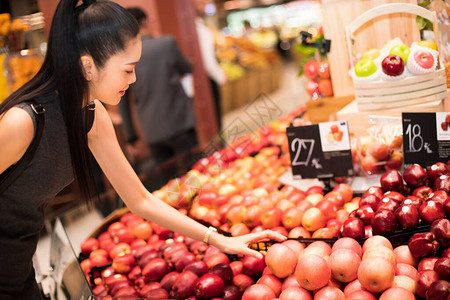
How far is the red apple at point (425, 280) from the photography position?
133cm

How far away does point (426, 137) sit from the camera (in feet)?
6.45

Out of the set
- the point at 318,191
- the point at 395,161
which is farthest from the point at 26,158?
the point at 395,161

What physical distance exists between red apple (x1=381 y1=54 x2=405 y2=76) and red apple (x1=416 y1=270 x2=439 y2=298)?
1.14 meters

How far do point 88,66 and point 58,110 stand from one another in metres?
0.17

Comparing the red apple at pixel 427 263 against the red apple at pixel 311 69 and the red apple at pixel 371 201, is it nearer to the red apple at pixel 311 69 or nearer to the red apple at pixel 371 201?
the red apple at pixel 371 201

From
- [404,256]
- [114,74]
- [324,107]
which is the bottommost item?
[404,256]

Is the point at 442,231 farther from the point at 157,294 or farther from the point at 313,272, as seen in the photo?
the point at 157,294

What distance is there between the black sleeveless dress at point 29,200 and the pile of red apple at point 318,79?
6.35 ft

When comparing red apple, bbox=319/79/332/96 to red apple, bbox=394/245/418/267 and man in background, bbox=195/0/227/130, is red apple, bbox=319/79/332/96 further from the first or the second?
man in background, bbox=195/0/227/130

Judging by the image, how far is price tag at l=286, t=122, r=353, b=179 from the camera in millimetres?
2137

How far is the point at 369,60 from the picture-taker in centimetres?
234

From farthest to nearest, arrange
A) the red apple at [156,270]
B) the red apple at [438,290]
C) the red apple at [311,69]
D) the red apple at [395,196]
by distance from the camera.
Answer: the red apple at [311,69] → the red apple at [156,270] → the red apple at [395,196] → the red apple at [438,290]

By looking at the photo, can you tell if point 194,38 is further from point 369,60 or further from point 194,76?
point 369,60

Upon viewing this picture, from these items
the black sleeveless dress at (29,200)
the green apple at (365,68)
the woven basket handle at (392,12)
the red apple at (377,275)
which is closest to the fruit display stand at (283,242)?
the red apple at (377,275)
